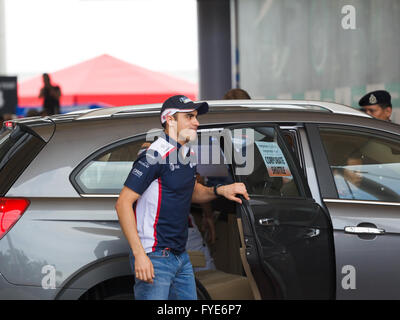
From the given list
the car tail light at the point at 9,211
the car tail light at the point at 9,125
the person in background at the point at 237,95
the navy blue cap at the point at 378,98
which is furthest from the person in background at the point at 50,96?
the car tail light at the point at 9,211

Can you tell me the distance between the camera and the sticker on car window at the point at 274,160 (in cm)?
390

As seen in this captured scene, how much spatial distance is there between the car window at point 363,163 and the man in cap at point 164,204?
91 centimetres

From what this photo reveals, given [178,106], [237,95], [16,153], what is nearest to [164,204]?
[178,106]

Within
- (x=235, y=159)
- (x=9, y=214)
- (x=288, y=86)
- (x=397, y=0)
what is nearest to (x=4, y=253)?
(x=9, y=214)

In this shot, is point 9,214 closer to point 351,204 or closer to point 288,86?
point 351,204

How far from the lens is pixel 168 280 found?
3428 mm

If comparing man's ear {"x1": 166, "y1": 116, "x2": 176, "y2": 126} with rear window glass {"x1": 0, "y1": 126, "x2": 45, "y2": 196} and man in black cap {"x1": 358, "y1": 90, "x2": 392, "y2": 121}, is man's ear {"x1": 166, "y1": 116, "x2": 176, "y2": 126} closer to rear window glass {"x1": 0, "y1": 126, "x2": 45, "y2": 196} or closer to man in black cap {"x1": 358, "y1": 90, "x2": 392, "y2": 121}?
rear window glass {"x1": 0, "y1": 126, "x2": 45, "y2": 196}

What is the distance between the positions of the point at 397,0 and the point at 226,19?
10310 mm

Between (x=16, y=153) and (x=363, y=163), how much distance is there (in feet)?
6.39

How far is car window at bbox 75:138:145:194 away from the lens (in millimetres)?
3684

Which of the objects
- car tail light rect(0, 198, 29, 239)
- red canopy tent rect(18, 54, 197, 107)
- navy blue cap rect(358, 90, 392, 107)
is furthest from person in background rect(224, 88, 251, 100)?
red canopy tent rect(18, 54, 197, 107)

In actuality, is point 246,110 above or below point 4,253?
above

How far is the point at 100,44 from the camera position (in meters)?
24.0

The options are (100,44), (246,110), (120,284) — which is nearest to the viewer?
(120,284)
